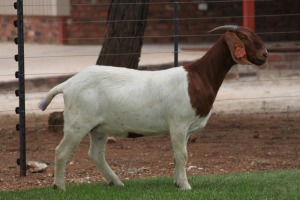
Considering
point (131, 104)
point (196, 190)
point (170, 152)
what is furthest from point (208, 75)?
point (170, 152)

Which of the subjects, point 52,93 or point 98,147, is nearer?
point 52,93

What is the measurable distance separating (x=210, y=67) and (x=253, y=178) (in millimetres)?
1424

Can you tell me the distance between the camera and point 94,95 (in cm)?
918

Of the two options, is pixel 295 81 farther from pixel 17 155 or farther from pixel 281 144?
pixel 17 155

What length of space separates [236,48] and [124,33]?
13.4 ft

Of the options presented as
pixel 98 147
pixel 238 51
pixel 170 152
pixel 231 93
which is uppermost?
pixel 238 51

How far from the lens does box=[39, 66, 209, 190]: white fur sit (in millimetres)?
9109

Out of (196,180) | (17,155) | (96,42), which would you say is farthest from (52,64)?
(196,180)

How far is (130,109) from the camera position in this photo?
9141 mm

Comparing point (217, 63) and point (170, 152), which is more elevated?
point (217, 63)

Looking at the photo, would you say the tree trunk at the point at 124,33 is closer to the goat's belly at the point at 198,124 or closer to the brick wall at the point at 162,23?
the goat's belly at the point at 198,124

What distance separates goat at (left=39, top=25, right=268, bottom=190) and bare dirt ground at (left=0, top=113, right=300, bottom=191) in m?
1.55

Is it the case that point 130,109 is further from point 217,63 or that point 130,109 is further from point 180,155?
point 217,63

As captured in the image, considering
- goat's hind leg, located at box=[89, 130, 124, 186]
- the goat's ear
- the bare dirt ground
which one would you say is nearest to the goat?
the goat's ear
